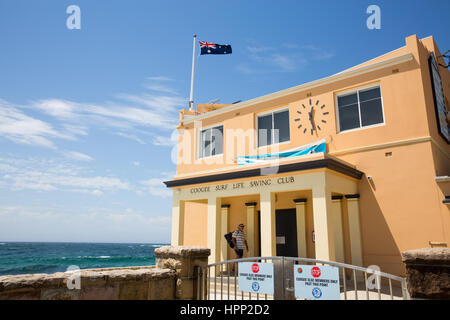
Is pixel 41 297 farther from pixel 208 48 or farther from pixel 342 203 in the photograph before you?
pixel 208 48

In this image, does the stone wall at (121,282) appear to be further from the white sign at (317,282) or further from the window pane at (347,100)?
the window pane at (347,100)

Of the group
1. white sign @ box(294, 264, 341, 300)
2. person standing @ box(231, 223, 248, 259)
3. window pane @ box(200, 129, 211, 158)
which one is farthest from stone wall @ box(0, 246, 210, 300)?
window pane @ box(200, 129, 211, 158)

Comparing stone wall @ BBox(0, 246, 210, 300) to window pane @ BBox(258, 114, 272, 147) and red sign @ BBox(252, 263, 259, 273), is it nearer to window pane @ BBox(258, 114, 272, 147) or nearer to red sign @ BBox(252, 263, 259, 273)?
red sign @ BBox(252, 263, 259, 273)

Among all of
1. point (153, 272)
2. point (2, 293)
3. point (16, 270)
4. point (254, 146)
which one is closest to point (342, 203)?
point (254, 146)

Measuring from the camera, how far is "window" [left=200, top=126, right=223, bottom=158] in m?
15.5

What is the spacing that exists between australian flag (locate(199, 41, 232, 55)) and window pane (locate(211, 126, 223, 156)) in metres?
6.55

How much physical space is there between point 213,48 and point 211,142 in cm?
743

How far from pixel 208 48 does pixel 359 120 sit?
11.6 m

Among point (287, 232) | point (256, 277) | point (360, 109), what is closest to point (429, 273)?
point (256, 277)

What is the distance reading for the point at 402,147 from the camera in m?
10.6

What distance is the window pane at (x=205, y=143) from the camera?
15.9 meters

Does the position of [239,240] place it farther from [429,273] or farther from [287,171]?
[429,273]

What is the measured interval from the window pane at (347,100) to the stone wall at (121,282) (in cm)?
873

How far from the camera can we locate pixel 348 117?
39.8 ft
